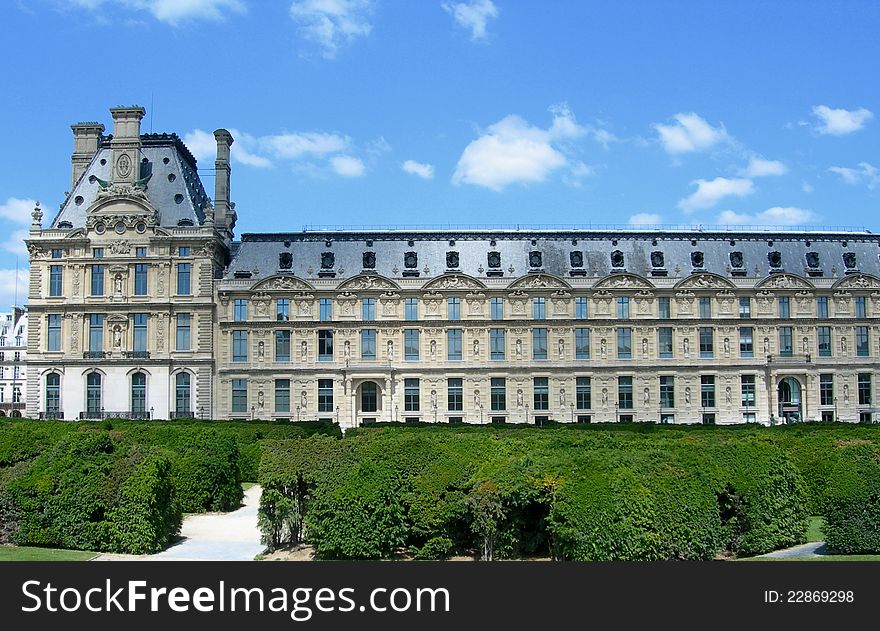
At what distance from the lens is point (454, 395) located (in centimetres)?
7369

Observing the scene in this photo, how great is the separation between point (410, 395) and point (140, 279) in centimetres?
2382

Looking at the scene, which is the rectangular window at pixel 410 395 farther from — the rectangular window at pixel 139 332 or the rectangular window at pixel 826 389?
the rectangular window at pixel 826 389

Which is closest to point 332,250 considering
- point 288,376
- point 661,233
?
point 288,376

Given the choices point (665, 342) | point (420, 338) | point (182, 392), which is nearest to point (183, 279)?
point (182, 392)

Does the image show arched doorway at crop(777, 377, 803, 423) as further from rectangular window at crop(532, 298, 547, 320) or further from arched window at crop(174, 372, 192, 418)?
arched window at crop(174, 372, 192, 418)

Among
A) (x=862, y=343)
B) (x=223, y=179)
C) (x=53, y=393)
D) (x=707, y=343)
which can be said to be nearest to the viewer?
(x=53, y=393)

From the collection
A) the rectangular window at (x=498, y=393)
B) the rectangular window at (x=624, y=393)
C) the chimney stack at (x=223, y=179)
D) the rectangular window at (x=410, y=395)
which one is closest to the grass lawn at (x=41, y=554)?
the rectangular window at (x=410, y=395)

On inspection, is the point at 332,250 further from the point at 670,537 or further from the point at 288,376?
the point at 670,537

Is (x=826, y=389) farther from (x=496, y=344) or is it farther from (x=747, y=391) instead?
(x=496, y=344)

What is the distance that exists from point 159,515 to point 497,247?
54.0 m

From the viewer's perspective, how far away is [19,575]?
14508mm

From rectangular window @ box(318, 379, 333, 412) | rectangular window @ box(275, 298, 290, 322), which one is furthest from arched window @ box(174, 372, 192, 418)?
rectangular window @ box(318, 379, 333, 412)

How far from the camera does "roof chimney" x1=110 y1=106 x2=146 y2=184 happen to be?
7456 centimetres

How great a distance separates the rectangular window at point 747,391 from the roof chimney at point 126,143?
172 feet
